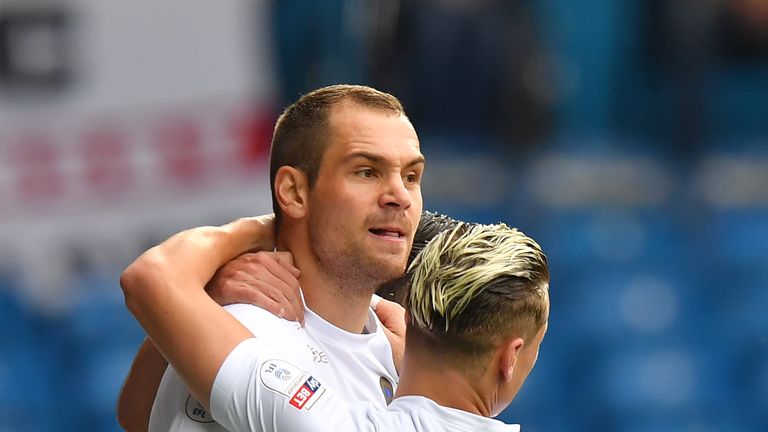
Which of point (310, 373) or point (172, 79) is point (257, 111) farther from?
point (310, 373)

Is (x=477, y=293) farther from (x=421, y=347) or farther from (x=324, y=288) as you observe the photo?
(x=324, y=288)

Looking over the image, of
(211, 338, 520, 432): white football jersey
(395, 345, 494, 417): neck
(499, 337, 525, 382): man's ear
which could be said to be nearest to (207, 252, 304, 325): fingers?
(211, 338, 520, 432): white football jersey

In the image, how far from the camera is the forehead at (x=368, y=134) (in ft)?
8.93

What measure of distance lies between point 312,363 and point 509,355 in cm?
43

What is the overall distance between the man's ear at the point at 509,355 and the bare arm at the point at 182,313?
19.1 inches

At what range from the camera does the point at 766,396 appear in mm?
7414

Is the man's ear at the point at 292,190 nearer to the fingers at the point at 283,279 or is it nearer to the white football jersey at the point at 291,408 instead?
the fingers at the point at 283,279

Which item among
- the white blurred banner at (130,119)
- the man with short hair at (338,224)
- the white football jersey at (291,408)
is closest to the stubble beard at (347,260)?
the man with short hair at (338,224)

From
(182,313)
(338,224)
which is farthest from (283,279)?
(182,313)

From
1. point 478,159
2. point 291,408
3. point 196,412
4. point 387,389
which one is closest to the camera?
point 291,408

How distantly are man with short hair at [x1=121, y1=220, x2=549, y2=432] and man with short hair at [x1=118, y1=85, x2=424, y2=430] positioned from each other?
0.55 ft

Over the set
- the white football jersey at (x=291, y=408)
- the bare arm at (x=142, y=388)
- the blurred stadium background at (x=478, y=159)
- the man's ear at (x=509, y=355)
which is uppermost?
the man's ear at (x=509, y=355)

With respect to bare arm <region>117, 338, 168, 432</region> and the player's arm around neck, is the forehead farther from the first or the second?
bare arm <region>117, 338, 168, 432</region>

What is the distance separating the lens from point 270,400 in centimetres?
245
